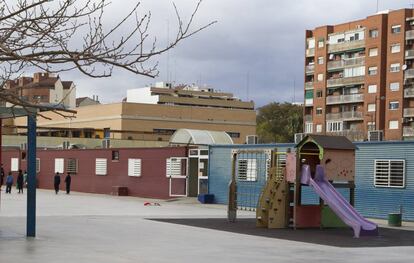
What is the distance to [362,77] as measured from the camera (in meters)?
102

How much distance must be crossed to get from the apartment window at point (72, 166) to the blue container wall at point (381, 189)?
2663 centimetres

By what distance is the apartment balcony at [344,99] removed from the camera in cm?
10301

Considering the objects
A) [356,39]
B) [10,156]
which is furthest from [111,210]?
[356,39]

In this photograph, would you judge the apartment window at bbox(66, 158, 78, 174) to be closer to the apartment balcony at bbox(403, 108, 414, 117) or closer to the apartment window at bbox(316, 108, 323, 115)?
the apartment balcony at bbox(403, 108, 414, 117)

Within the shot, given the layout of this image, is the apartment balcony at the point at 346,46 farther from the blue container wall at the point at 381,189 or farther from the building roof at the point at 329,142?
the building roof at the point at 329,142

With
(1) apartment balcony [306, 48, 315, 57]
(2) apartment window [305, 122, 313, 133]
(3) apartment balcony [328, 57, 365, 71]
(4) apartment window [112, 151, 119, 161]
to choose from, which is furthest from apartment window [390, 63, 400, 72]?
(4) apartment window [112, 151, 119, 161]

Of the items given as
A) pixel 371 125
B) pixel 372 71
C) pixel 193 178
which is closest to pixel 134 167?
pixel 193 178

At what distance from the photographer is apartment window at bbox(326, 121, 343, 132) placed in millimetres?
106438

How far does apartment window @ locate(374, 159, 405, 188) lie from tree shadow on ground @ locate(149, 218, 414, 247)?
15.0 ft

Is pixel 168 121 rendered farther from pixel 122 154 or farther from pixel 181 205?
pixel 181 205

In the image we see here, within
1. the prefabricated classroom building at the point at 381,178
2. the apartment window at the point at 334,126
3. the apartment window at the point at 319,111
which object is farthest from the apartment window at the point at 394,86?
the prefabricated classroom building at the point at 381,178

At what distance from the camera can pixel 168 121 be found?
357ft

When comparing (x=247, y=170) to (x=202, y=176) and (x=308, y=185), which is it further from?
(x=308, y=185)

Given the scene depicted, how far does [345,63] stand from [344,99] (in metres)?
4.99
